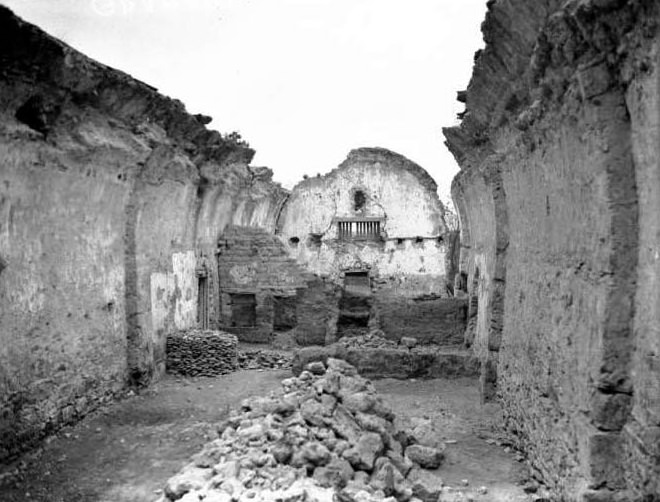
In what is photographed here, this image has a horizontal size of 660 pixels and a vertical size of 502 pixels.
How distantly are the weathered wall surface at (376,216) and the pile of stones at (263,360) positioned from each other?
36.6 ft

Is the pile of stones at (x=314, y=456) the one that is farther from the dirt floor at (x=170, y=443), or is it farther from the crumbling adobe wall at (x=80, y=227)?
the crumbling adobe wall at (x=80, y=227)

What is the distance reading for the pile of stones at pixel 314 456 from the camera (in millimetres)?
4984

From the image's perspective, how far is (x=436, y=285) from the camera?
23.7 meters

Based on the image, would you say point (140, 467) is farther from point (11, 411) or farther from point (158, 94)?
point (158, 94)

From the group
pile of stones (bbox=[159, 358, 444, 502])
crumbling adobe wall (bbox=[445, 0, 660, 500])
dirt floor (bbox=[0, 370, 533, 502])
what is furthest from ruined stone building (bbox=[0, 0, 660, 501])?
pile of stones (bbox=[159, 358, 444, 502])

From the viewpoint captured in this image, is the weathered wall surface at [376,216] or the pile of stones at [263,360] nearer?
the pile of stones at [263,360]

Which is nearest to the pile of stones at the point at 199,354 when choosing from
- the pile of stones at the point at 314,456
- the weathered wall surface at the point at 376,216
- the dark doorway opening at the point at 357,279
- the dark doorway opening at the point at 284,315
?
the pile of stones at the point at 314,456

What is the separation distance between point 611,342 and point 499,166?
443 centimetres

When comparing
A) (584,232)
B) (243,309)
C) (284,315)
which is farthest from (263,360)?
(584,232)

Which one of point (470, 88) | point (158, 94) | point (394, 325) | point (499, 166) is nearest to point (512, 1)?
point (470, 88)

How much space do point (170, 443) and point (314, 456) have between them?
109 inches

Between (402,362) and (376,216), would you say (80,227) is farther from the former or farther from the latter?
(376,216)

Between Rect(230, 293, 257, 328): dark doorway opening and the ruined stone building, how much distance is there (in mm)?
51

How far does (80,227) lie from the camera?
27.1 ft
